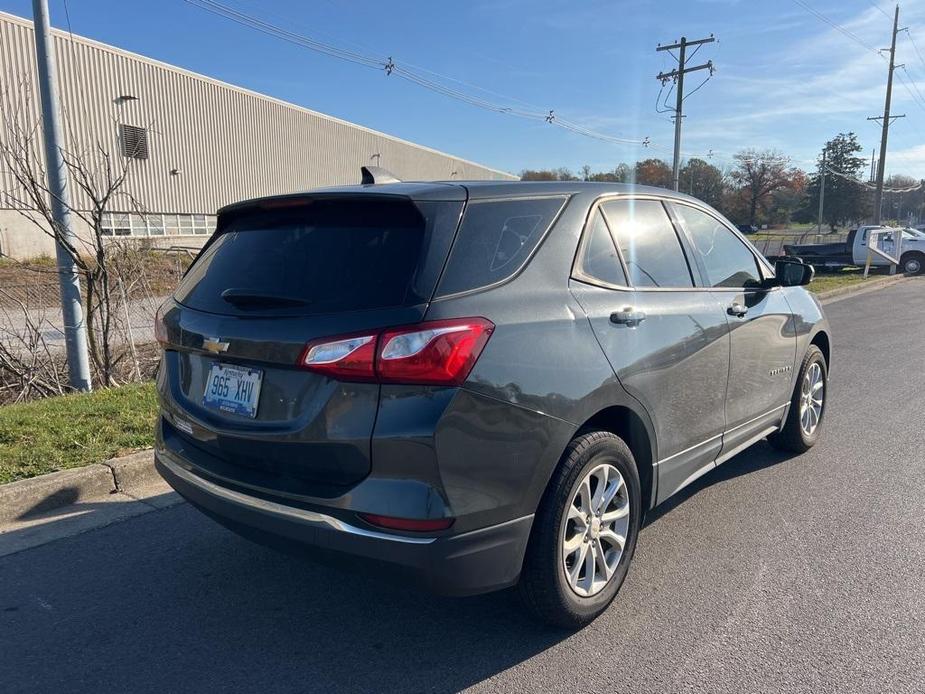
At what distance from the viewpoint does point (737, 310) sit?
406 centimetres

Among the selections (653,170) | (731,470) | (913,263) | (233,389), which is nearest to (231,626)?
(233,389)

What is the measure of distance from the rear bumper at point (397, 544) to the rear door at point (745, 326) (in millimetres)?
1998

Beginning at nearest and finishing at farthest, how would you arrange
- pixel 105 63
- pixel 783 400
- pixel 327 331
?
pixel 327 331 < pixel 783 400 < pixel 105 63

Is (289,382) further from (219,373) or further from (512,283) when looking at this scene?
(512,283)

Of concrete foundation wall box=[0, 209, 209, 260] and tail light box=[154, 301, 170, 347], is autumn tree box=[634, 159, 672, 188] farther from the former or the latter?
tail light box=[154, 301, 170, 347]

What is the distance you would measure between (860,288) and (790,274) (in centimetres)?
1891

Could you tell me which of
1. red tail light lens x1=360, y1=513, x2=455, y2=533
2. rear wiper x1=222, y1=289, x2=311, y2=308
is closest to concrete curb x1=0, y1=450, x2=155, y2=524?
rear wiper x1=222, y1=289, x2=311, y2=308

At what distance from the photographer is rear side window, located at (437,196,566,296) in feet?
8.29

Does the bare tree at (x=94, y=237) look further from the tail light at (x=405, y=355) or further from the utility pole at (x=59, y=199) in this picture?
Answer: the tail light at (x=405, y=355)

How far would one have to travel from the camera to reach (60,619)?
3.04 metres

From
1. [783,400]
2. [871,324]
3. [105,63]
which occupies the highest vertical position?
[105,63]

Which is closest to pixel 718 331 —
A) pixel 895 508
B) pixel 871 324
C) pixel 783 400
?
pixel 783 400

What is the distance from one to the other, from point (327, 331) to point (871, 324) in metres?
13.2

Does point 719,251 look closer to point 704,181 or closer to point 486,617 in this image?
point 486,617
